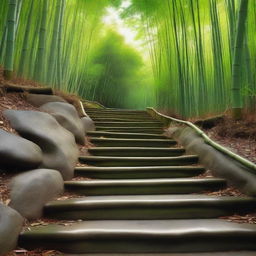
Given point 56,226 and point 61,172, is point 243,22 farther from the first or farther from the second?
point 56,226

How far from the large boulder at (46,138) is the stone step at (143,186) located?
8.8 inches

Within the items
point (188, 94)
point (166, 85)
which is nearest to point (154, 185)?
point (188, 94)

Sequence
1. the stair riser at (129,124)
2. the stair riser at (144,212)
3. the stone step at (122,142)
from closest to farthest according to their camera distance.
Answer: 1. the stair riser at (144,212)
2. the stone step at (122,142)
3. the stair riser at (129,124)

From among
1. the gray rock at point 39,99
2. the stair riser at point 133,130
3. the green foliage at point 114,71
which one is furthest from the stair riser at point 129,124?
the green foliage at point 114,71

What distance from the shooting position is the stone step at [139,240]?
1764mm

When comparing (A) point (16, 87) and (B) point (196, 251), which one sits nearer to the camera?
(B) point (196, 251)

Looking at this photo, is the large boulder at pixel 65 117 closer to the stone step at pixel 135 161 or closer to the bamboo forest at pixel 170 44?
the stone step at pixel 135 161

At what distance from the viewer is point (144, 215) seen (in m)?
2.13

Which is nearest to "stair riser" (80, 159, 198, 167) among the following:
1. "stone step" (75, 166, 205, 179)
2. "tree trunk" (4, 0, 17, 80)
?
"stone step" (75, 166, 205, 179)

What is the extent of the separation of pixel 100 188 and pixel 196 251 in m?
1.00

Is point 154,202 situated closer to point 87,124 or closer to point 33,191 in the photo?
point 33,191

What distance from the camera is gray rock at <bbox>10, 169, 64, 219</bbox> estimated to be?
77.2 inches

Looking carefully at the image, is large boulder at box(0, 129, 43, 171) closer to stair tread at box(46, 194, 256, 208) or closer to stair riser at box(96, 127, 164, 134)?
stair tread at box(46, 194, 256, 208)

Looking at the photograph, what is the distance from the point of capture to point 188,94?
5027 mm
